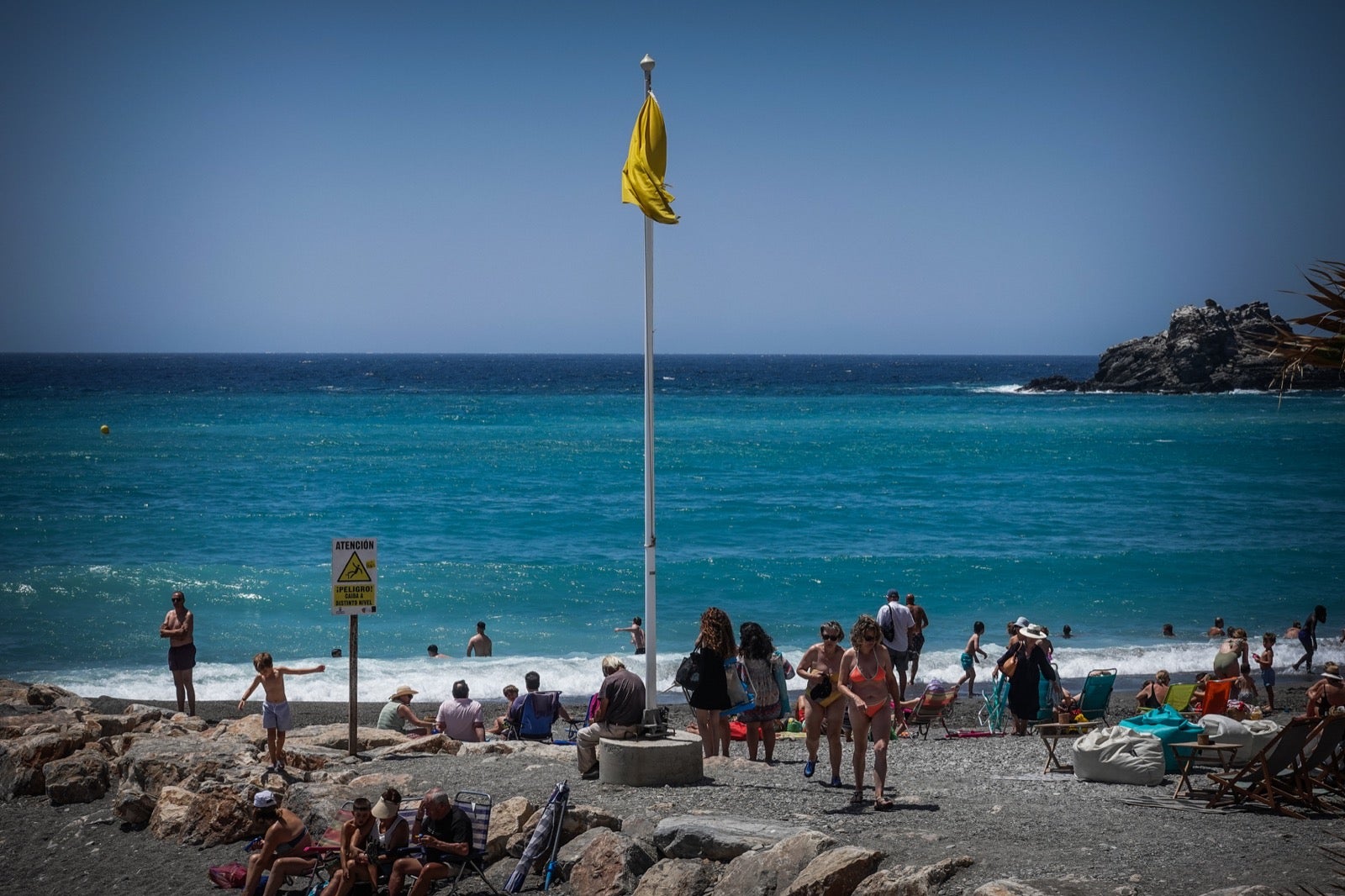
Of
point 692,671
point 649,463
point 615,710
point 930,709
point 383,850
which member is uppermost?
point 649,463

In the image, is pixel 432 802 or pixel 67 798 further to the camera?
pixel 67 798

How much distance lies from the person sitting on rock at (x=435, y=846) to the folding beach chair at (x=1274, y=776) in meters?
5.87

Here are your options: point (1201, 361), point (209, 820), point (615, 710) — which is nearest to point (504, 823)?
point (615, 710)

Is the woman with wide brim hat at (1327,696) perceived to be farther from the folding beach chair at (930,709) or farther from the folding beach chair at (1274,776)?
the folding beach chair at (930,709)

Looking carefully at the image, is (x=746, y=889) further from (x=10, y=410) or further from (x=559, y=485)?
(x=10, y=410)

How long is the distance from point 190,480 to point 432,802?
4252 centimetres

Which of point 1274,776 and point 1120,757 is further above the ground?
point 1274,776

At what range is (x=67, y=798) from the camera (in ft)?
36.5

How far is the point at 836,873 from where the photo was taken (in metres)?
7.07

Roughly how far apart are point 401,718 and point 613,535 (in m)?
21.4

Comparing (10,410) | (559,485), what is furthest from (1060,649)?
(10,410)

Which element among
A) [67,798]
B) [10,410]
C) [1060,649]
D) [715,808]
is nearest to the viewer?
[715,808]

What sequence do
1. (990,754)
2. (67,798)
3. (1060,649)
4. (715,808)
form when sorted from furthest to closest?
(1060,649), (990,754), (67,798), (715,808)

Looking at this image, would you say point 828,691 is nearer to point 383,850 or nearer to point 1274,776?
point 1274,776
